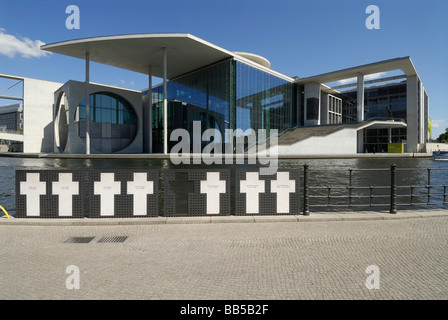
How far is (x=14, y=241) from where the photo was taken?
5246 millimetres

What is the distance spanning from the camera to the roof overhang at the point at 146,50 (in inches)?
1587

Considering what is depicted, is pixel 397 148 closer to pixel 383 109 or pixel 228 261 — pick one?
pixel 383 109

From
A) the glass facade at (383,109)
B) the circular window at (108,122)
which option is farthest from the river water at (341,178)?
the glass facade at (383,109)

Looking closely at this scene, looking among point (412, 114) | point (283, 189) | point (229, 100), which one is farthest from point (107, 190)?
point (412, 114)

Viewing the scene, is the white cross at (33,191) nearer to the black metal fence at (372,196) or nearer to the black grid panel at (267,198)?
the black grid panel at (267,198)

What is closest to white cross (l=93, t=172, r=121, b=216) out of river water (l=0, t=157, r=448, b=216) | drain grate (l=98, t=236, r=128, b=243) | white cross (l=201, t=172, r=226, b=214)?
drain grate (l=98, t=236, r=128, b=243)

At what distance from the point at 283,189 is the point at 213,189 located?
176 cm

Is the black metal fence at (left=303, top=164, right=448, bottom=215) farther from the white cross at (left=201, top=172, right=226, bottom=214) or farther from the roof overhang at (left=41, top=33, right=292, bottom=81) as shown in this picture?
the roof overhang at (left=41, top=33, right=292, bottom=81)

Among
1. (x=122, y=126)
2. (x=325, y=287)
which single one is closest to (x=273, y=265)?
(x=325, y=287)

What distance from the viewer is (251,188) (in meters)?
6.93

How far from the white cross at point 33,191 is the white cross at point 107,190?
4.22 ft

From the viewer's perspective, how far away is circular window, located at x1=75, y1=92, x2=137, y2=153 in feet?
164
